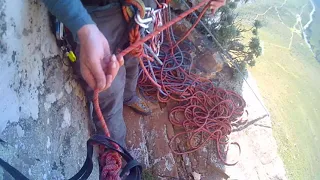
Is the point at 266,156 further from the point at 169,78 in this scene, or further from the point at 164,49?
the point at 164,49

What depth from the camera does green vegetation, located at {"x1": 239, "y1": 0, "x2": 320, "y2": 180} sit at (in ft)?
9.70

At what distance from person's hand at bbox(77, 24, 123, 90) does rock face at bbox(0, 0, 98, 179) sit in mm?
217

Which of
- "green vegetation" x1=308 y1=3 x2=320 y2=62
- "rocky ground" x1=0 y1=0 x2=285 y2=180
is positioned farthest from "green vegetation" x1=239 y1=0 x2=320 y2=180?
"rocky ground" x1=0 y1=0 x2=285 y2=180

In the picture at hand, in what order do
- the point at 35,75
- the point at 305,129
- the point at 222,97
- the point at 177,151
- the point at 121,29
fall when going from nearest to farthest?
the point at 35,75 < the point at 121,29 < the point at 177,151 < the point at 222,97 < the point at 305,129

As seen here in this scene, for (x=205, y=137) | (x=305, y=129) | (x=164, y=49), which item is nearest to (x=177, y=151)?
(x=205, y=137)

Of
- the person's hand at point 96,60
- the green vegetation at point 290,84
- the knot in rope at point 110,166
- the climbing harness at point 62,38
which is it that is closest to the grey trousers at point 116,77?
the climbing harness at point 62,38

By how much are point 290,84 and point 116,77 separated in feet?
8.32

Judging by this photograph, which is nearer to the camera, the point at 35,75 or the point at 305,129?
the point at 35,75

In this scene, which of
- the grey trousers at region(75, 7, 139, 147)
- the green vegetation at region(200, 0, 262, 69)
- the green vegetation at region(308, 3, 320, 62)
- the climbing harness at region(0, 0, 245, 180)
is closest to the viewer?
the grey trousers at region(75, 7, 139, 147)

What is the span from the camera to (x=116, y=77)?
1545mm

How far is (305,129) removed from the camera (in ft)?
10.7

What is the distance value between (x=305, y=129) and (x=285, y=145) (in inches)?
19.4

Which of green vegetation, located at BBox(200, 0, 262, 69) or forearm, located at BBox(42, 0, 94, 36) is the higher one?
forearm, located at BBox(42, 0, 94, 36)

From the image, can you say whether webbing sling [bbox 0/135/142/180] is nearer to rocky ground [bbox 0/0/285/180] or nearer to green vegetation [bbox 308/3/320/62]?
rocky ground [bbox 0/0/285/180]
